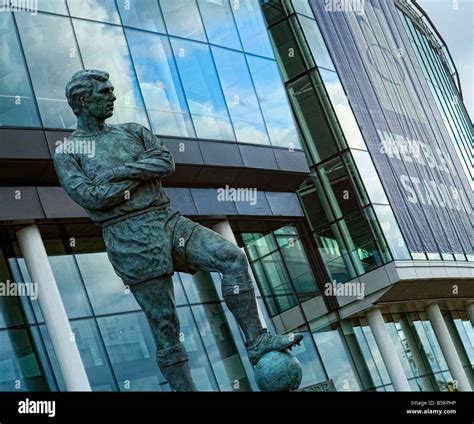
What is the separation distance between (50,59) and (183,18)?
5.52m

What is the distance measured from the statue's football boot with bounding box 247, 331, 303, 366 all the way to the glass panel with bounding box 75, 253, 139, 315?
1706cm

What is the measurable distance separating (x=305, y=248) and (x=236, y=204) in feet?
25.5

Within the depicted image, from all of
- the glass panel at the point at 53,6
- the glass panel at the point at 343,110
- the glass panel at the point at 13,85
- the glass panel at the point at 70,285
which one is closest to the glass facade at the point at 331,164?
the glass panel at the point at 343,110

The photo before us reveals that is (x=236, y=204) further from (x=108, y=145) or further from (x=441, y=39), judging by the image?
(x=441, y=39)

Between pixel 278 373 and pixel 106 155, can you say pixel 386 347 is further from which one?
pixel 278 373

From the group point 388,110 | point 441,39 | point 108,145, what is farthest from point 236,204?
point 441,39

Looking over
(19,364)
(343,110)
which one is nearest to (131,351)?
(19,364)

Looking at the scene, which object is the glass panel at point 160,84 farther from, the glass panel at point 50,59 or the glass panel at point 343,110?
the glass panel at point 343,110

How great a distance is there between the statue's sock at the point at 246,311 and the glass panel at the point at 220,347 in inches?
758

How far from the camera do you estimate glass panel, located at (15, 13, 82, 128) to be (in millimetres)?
22734

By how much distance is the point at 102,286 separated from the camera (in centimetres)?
2525

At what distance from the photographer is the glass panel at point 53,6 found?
23.6m
